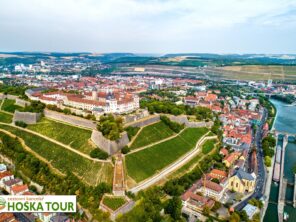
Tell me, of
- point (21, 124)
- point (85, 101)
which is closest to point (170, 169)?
point (85, 101)

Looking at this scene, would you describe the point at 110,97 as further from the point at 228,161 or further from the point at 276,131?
the point at 276,131

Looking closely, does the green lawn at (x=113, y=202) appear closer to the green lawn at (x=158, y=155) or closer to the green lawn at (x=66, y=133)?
the green lawn at (x=158, y=155)

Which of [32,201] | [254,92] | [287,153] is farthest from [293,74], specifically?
[32,201]

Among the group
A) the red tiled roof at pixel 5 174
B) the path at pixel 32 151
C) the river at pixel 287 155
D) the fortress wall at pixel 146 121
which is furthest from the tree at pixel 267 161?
the red tiled roof at pixel 5 174

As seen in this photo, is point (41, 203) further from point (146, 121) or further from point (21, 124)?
point (21, 124)

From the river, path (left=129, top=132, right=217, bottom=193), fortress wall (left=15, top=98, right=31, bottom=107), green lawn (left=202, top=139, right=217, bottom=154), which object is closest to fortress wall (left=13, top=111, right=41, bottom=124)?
fortress wall (left=15, top=98, right=31, bottom=107)

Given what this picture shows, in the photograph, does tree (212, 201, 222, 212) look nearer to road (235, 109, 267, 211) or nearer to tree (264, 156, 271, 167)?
road (235, 109, 267, 211)
